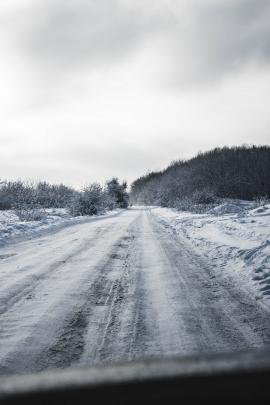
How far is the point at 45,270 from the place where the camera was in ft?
22.5

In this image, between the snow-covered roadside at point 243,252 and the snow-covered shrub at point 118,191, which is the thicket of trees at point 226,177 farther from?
the snow-covered roadside at point 243,252

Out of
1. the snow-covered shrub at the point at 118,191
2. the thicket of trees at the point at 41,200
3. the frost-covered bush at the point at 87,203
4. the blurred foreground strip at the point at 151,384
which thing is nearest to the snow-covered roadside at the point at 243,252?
the blurred foreground strip at the point at 151,384

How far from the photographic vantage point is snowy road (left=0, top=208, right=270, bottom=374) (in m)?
3.15

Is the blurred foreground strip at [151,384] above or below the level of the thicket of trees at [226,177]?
below

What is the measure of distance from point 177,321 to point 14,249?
7.55 metres

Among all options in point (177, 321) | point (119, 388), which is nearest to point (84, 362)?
point (177, 321)

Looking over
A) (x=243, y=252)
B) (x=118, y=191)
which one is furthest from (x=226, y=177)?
(x=243, y=252)

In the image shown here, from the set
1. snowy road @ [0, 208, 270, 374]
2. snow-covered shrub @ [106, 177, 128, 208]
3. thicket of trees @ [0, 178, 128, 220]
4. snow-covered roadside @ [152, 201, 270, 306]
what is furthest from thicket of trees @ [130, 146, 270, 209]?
snowy road @ [0, 208, 270, 374]

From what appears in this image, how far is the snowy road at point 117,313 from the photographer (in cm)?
315

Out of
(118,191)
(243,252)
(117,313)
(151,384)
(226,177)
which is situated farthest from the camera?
(226,177)

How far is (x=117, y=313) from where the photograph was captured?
13.8ft

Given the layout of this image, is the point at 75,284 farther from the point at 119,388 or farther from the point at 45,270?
the point at 119,388

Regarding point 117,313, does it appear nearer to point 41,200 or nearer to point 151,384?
point 151,384

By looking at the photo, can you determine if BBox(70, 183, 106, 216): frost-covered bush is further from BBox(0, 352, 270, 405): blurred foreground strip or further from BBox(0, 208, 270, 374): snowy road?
BBox(0, 352, 270, 405): blurred foreground strip
